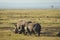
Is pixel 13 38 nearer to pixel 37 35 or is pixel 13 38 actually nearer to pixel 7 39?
pixel 7 39

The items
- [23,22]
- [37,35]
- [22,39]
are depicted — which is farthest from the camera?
[23,22]

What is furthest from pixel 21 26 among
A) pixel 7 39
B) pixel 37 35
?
pixel 7 39

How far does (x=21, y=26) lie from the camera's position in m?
22.6

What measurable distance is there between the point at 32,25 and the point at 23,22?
1455 mm

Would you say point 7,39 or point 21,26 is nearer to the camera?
point 7,39

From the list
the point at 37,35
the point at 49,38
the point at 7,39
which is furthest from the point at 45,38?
the point at 7,39

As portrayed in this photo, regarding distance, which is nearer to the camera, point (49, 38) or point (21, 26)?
point (49, 38)

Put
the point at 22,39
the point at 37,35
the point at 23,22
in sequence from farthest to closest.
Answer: the point at 23,22
the point at 37,35
the point at 22,39

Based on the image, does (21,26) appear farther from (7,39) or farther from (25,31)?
(7,39)

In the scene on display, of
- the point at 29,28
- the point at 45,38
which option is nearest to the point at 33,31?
the point at 29,28

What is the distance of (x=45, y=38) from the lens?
764 inches

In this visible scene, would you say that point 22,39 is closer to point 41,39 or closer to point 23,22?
point 41,39

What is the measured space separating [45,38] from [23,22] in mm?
3940

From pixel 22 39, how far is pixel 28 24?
323 cm
